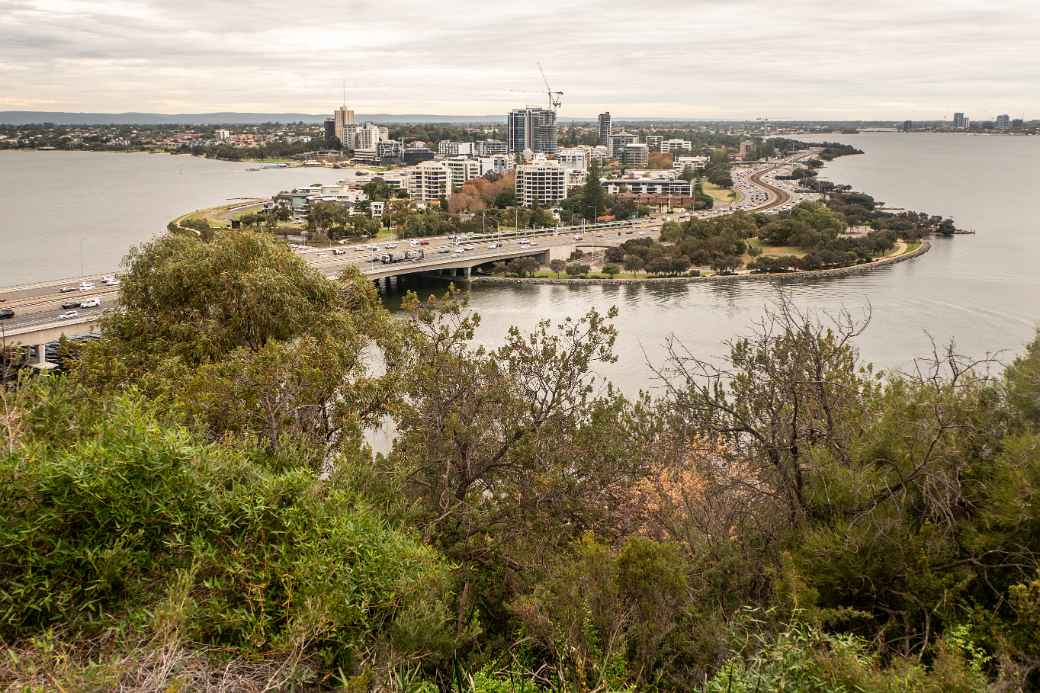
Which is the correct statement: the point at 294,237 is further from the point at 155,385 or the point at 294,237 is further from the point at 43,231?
the point at 155,385

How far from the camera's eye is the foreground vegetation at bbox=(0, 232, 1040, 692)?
1941 mm

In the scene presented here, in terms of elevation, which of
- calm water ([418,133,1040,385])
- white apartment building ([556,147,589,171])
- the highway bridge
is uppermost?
white apartment building ([556,147,589,171])

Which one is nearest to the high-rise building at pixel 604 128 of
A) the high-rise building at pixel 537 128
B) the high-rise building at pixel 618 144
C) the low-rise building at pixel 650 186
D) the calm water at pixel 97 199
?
the high-rise building at pixel 618 144

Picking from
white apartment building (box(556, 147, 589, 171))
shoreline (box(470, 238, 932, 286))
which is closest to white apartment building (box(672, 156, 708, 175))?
white apartment building (box(556, 147, 589, 171))

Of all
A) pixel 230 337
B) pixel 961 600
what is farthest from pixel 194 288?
pixel 961 600

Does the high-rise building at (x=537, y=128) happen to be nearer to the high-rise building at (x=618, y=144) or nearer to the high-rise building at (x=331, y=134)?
the high-rise building at (x=618, y=144)

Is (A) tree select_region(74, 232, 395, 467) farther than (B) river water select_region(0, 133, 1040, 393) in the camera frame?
No

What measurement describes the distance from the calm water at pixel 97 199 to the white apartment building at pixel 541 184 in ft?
34.1

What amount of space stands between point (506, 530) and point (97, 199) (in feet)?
95.8

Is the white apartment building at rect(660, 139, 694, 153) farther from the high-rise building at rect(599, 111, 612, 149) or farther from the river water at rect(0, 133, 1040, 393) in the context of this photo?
the river water at rect(0, 133, 1040, 393)

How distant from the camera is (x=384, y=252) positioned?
59.6 feet

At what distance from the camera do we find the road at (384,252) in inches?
436

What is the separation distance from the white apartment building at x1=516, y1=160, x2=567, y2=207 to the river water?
1087cm

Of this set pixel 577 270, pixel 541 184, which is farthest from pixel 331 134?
pixel 577 270
